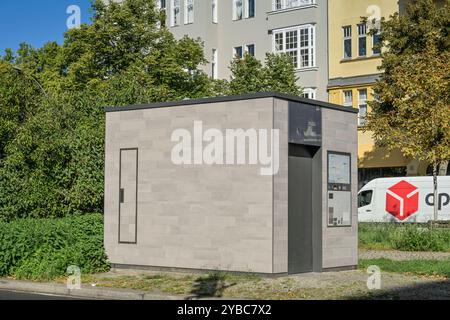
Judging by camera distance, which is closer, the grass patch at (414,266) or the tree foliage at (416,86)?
the grass patch at (414,266)

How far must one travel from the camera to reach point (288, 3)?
163 feet

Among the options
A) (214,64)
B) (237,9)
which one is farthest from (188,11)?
(214,64)

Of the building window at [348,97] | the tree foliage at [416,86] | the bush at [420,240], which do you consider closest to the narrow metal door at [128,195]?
the bush at [420,240]

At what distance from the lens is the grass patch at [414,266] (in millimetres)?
17000

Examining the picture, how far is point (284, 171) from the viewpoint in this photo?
1630 centimetres

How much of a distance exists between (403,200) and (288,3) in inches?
701

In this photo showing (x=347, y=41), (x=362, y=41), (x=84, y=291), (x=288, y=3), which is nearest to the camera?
(x=84, y=291)

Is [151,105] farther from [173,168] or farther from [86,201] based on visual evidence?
[86,201]

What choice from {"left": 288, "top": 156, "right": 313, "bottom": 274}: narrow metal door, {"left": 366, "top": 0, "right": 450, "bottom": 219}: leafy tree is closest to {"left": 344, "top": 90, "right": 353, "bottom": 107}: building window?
{"left": 366, "top": 0, "right": 450, "bottom": 219}: leafy tree

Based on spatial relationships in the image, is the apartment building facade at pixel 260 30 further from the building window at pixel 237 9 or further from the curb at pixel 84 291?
the curb at pixel 84 291

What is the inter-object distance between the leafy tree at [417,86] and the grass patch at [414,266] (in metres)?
13.6

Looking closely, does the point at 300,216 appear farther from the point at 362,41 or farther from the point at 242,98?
the point at 362,41

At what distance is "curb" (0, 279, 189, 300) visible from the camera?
13.9m

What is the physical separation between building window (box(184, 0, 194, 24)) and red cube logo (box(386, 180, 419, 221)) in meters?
21.9
